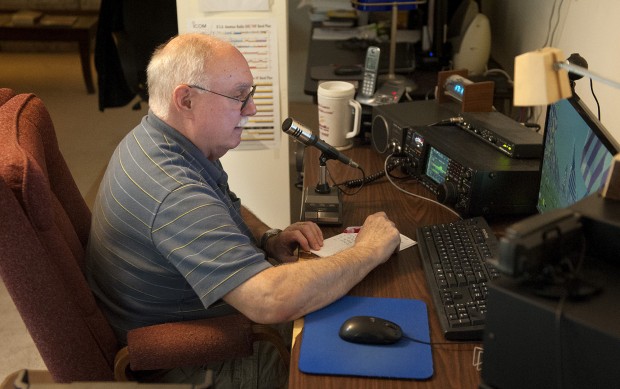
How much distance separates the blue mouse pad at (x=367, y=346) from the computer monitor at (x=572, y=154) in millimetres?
379

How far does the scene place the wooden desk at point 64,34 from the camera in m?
4.83

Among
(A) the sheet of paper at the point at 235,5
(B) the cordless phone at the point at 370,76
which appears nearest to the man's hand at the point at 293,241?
(B) the cordless phone at the point at 370,76

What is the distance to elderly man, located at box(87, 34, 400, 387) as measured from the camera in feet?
4.13

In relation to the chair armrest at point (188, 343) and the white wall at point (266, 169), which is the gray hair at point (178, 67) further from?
the white wall at point (266, 169)

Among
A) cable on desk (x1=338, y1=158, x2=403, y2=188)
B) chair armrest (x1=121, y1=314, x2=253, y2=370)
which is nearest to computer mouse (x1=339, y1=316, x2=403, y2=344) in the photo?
chair armrest (x1=121, y1=314, x2=253, y2=370)

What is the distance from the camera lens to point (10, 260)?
3.83ft

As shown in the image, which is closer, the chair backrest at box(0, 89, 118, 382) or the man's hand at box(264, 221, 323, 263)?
the chair backrest at box(0, 89, 118, 382)

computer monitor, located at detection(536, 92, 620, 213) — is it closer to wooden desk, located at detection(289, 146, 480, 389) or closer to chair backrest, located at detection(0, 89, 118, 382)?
wooden desk, located at detection(289, 146, 480, 389)

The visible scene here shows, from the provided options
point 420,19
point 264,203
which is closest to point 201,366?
point 264,203

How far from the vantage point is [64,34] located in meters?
4.85

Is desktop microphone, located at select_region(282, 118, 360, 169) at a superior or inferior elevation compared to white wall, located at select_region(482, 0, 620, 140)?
inferior

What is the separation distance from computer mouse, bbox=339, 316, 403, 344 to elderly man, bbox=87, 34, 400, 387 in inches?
4.5

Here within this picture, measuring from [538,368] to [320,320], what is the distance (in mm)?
531

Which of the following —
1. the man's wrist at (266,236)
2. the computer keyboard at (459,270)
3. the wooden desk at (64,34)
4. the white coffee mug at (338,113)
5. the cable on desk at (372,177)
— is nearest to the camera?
the computer keyboard at (459,270)
